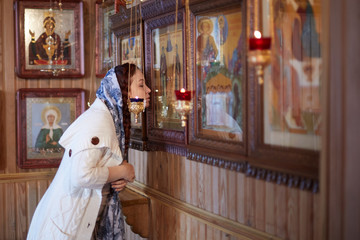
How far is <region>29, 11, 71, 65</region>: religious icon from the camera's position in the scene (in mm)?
4441

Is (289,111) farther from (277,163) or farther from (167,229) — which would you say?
(167,229)

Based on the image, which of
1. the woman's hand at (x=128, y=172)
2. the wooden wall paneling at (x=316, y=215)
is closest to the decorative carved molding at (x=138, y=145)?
the woman's hand at (x=128, y=172)

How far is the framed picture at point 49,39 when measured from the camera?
14.5 feet

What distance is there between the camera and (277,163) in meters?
2.11

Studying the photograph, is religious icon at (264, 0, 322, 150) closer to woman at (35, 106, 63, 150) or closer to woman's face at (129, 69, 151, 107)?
woman's face at (129, 69, 151, 107)

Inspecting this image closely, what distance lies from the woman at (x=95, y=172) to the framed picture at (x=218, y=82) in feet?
1.77

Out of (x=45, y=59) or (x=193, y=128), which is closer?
(x=193, y=128)

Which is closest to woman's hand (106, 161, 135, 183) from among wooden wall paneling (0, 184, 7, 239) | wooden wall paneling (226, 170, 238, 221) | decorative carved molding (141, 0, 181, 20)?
wooden wall paneling (226, 170, 238, 221)

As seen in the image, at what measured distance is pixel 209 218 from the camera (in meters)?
2.80

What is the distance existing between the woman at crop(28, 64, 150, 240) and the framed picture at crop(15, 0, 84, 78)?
4.63 feet

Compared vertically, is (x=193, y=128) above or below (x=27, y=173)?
above

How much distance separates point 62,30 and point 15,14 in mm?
442

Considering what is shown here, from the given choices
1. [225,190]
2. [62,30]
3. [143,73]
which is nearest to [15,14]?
[62,30]

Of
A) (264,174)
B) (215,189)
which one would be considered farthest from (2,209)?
(264,174)
